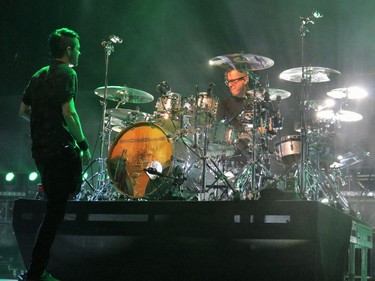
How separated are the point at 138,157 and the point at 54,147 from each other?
3218 millimetres

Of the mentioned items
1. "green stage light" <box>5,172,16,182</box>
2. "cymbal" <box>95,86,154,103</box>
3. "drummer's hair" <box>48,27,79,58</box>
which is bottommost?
"green stage light" <box>5,172,16,182</box>

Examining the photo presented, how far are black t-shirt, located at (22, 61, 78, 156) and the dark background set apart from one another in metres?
5.29

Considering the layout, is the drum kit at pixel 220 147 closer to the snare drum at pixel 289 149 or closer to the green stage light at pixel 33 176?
the snare drum at pixel 289 149

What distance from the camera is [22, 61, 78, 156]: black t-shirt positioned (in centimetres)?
332

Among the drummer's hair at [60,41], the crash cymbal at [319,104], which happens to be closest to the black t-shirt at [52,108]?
the drummer's hair at [60,41]

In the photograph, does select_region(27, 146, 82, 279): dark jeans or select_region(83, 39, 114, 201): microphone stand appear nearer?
select_region(27, 146, 82, 279): dark jeans

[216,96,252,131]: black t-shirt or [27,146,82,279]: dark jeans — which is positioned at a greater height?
[216,96,252,131]: black t-shirt

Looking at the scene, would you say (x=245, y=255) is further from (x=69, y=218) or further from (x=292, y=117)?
(x=292, y=117)

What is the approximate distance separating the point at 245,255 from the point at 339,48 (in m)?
6.28

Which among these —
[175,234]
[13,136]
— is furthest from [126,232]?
[13,136]

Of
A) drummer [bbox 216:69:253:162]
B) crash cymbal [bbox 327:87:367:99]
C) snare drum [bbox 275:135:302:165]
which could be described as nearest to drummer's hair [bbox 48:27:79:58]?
drummer [bbox 216:69:253:162]

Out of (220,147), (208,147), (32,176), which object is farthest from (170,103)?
(32,176)

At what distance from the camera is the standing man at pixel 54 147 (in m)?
3.25

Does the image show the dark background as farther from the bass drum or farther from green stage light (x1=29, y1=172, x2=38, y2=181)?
the bass drum
